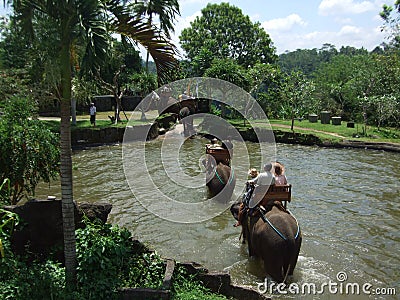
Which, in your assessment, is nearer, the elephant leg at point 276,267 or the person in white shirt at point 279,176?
the elephant leg at point 276,267

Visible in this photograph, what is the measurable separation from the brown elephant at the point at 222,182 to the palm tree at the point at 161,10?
642 cm

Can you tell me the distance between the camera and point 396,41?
107ft

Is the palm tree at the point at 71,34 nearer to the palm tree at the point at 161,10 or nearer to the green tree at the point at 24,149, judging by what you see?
the palm tree at the point at 161,10

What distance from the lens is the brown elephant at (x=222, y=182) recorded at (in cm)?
1188

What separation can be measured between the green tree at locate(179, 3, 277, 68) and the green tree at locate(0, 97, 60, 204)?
33971 mm

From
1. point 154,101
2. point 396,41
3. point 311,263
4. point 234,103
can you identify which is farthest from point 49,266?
point 396,41

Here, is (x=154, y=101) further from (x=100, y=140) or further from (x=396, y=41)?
(x=396, y=41)

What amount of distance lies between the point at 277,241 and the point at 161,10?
14.0 feet

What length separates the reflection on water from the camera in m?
8.31

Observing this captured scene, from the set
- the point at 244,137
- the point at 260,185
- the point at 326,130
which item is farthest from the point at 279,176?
the point at 326,130

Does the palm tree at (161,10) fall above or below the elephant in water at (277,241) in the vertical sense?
above

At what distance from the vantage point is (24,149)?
25.5 ft

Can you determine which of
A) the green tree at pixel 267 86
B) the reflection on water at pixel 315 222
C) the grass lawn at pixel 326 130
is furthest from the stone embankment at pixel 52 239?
the green tree at pixel 267 86

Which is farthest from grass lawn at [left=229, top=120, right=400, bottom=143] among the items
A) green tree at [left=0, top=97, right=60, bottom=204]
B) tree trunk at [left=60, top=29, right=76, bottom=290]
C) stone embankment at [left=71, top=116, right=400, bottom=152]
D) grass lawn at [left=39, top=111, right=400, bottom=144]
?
tree trunk at [left=60, top=29, right=76, bottom=290]
